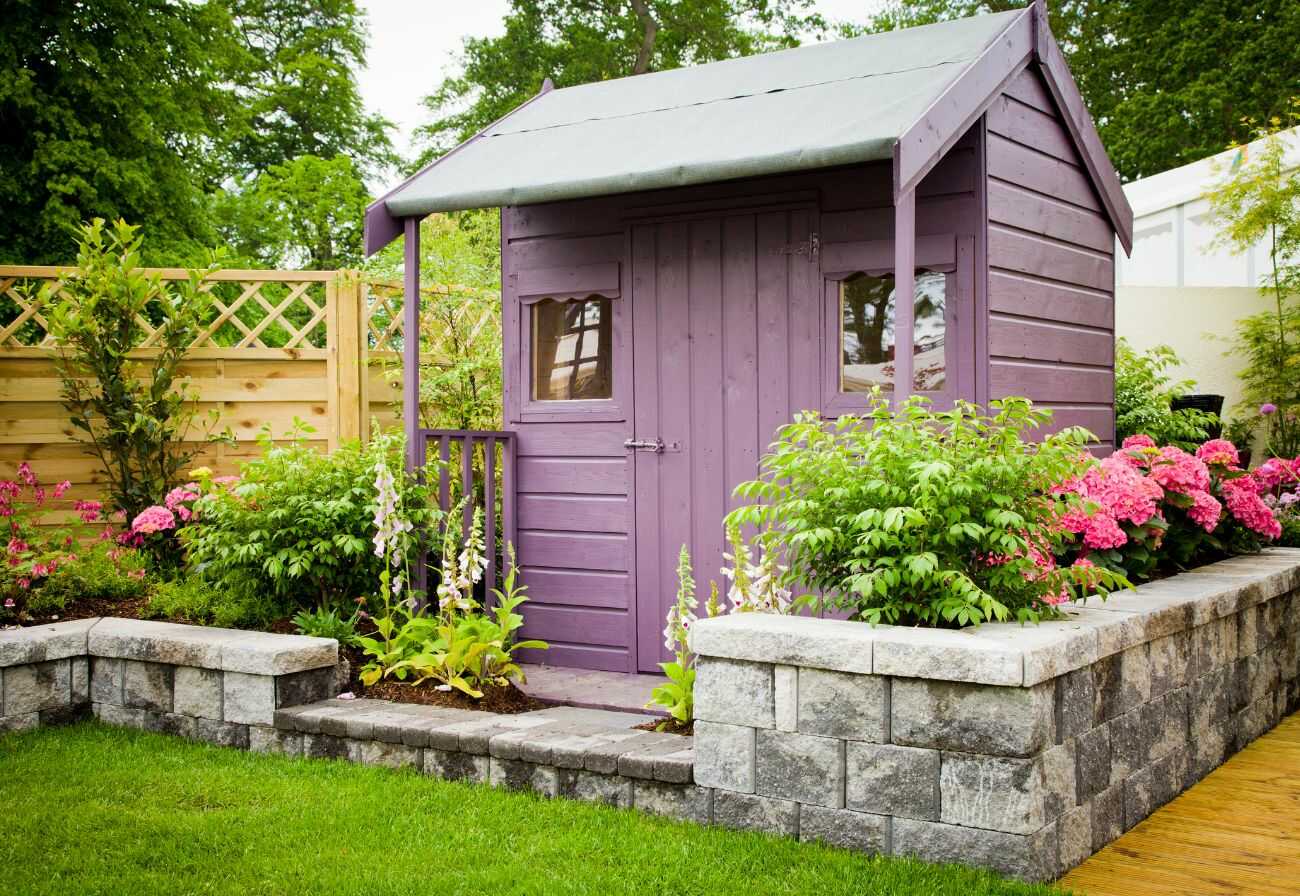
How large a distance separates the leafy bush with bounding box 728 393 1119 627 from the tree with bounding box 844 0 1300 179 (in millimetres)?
15077

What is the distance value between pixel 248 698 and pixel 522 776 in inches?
48.7

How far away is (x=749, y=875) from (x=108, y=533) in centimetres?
454

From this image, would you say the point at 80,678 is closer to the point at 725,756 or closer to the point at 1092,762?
the point at 725,756

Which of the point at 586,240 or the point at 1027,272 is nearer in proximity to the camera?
the point at 1027,272

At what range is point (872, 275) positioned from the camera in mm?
5012

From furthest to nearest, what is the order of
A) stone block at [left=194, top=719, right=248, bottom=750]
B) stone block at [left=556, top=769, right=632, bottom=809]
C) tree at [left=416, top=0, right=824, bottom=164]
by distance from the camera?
tree at [left=416, top=0, right=824, bottom=164] → stone block at [left=194, top=719, right=248, bottom=750] → stone block at [left=556, top=769, right=632, bottom=809]

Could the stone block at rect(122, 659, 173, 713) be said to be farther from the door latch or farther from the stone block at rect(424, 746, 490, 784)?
the door latch

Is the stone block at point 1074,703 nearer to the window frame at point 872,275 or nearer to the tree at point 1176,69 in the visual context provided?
the window frame at point 872,275

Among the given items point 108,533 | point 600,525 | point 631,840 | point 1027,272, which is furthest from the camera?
point 108,533

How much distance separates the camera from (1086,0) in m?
20.5

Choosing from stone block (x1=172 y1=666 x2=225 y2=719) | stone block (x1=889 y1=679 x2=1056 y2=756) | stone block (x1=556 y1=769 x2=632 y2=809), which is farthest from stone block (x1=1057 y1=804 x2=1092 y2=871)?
stone block (x1=172 y1=666 x2=225 y2=719)

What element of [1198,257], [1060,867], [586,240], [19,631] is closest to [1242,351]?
[1198,257]

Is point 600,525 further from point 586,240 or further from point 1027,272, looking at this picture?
point 1027,272

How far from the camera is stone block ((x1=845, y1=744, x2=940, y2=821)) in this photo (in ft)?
10.6
